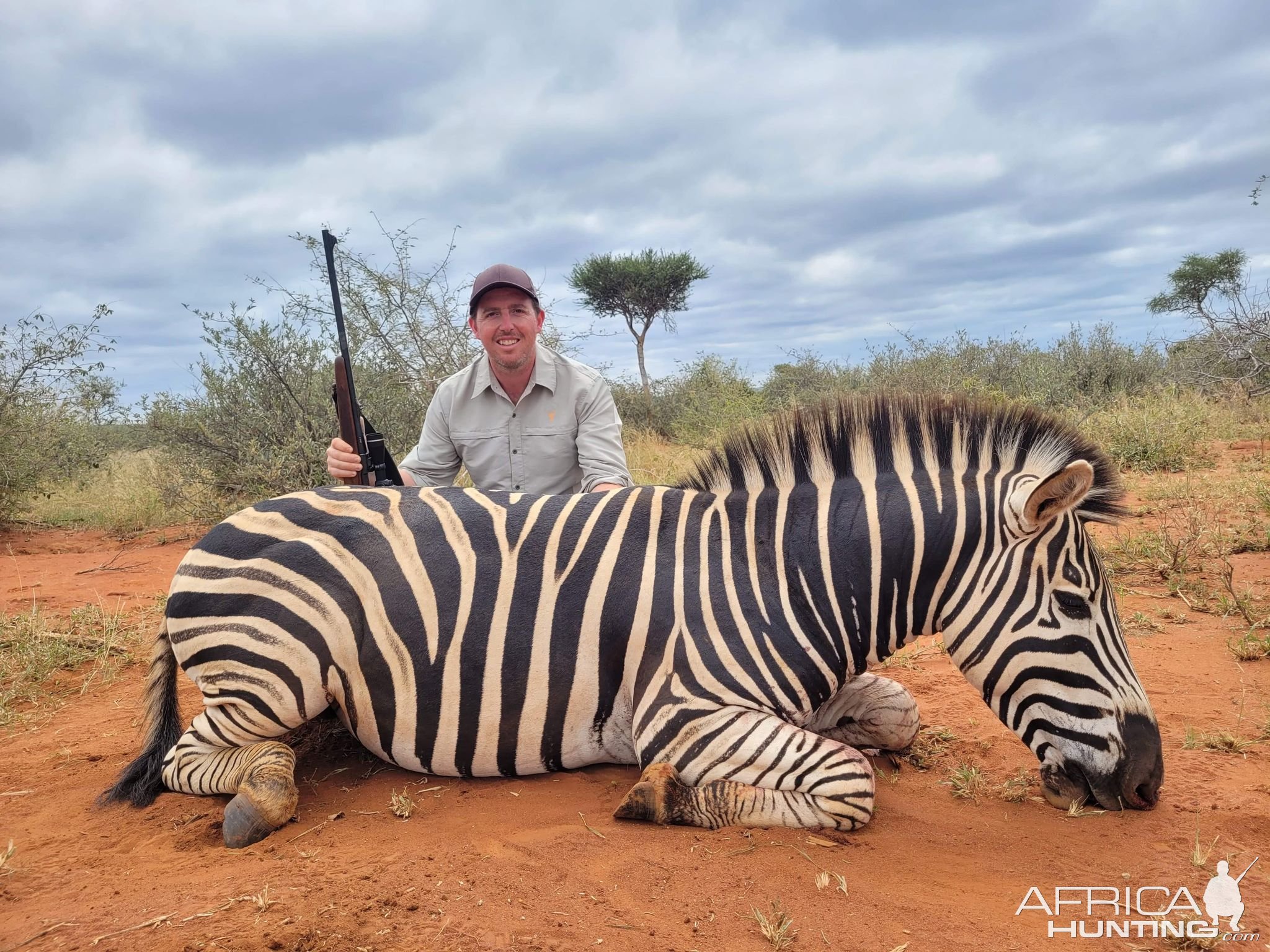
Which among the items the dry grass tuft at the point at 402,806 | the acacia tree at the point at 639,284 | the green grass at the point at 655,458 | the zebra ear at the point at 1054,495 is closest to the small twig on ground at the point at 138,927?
the dry grass tuft at the point at 402,806

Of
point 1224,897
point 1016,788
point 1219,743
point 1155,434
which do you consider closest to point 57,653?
point 1016,788

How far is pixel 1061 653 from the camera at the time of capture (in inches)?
106

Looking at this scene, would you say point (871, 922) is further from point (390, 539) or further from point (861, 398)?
point (390, 539)

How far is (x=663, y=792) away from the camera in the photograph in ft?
8.79

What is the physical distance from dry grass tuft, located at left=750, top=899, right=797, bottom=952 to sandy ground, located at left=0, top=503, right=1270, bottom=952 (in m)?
0.02

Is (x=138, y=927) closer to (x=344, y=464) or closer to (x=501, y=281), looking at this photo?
(x=344, y=464)

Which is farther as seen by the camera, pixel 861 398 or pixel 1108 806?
pixel 861 398

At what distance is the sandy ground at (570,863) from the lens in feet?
6.99

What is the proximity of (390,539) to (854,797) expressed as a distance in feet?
6.48

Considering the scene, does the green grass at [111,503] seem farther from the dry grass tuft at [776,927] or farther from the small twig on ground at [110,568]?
the dry grass tuft at [776,927]

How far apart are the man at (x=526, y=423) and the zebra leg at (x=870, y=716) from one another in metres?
1.95

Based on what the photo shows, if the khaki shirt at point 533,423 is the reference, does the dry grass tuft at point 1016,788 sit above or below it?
below

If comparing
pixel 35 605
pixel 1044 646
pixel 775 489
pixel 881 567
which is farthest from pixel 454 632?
pixel 35 605

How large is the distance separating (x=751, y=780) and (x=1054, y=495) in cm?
140
